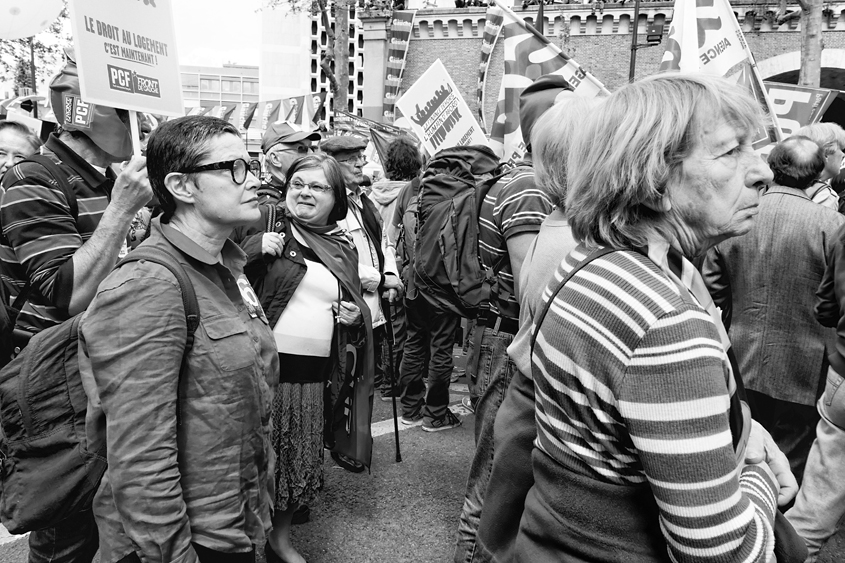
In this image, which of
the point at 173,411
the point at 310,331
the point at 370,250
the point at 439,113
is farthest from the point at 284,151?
the point at 173,411

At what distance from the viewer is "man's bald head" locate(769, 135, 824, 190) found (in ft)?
10.6

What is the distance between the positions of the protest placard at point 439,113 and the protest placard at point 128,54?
10.9ft

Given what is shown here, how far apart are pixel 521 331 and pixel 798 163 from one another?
2190 millimetres

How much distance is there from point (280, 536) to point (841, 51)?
26496 millimetres

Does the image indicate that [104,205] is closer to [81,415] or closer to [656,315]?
[81,415]

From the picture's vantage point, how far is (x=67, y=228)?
2.28 m

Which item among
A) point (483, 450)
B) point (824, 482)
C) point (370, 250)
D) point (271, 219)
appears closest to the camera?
point (483, 450)

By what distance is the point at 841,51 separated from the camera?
73.1ft

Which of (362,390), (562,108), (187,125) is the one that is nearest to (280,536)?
(362,390)

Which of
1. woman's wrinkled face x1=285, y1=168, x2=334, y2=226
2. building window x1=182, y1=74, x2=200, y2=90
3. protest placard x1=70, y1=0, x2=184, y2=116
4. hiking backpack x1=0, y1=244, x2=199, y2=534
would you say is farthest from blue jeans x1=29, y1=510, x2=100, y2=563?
building window x1=182, y1=74, x2=200, y2=90

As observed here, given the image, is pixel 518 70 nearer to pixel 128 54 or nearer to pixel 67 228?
pixel 128 54

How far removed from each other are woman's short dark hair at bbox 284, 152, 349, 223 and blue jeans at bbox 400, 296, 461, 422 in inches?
67.7

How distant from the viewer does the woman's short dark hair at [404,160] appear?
19.2ft

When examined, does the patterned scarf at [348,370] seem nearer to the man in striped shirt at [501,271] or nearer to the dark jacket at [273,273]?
the dark jacket at [273,273]
